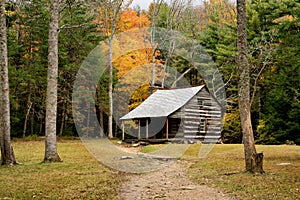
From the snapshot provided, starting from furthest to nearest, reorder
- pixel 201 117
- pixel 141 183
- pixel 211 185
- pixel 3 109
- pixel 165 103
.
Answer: pixel 201 117, pixel 165 103, pixel 3 109, pixel 141 183, pixel 211 185

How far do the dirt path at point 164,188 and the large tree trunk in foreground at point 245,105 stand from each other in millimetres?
2132

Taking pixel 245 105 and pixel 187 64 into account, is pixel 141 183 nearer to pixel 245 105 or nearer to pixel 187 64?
pixel 245 105

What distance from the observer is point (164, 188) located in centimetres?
962

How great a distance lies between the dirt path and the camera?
27.4ft

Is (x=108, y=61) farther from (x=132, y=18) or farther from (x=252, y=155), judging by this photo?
(x=252, y=155)

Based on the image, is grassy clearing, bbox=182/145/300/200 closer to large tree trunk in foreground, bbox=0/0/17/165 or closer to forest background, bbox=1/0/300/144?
large tree trunk in foreground, bbox=0/0/17/165

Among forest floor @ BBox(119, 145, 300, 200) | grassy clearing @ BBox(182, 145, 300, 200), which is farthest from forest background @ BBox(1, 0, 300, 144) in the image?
forest floor @ BBox(119, 145, 300, 200)

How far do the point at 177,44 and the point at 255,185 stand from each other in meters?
33.8

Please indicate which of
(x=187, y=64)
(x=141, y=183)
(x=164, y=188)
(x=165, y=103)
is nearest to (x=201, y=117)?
(x=165, y=103)

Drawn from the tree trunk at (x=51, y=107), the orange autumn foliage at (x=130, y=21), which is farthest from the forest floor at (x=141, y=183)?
the orange autumn foliage at (x=130, y=21)

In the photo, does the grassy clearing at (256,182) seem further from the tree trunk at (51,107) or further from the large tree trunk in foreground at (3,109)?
the large tree trunk in foreground at (3,109)

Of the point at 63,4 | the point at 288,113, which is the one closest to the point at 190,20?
the point at 288,113

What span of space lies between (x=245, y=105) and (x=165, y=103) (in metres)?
17.8

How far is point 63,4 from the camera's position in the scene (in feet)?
51.6
